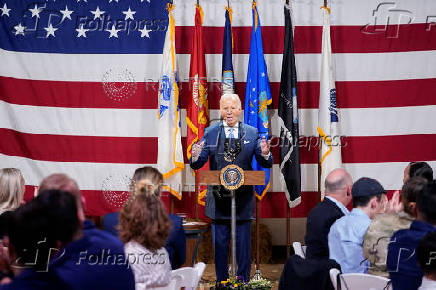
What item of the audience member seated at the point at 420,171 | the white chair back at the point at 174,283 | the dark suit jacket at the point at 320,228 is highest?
the audience member seated at the point at 420,171

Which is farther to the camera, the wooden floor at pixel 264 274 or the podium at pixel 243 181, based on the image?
the wooden floor at pixel 264 274

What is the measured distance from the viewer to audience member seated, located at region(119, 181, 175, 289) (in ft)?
7.89

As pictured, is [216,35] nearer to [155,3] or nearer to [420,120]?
[155,3]

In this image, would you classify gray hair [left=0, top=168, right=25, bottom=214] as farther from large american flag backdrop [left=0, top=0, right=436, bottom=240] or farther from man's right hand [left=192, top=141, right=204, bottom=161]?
large american flag backdrop [left=0, top=0, right=436, bottom=240]

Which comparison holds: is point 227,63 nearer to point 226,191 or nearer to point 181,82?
point 181,82

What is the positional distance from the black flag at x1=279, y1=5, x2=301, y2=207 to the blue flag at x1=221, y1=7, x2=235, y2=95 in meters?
0.51

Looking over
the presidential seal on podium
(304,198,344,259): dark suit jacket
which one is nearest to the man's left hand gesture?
the presidential seal on podium

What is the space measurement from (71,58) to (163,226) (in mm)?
3791

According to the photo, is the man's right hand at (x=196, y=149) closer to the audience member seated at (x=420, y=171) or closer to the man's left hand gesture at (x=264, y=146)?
the man's left hand gesture at (x=264, y=146)

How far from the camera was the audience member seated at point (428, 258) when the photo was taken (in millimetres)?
2000

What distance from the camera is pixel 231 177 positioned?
4023mm

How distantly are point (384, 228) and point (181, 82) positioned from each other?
345 cm

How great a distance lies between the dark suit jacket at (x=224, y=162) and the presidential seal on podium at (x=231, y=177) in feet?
0.80

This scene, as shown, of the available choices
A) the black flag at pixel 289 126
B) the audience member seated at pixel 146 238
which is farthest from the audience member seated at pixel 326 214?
the black flag at pixel 289 126
